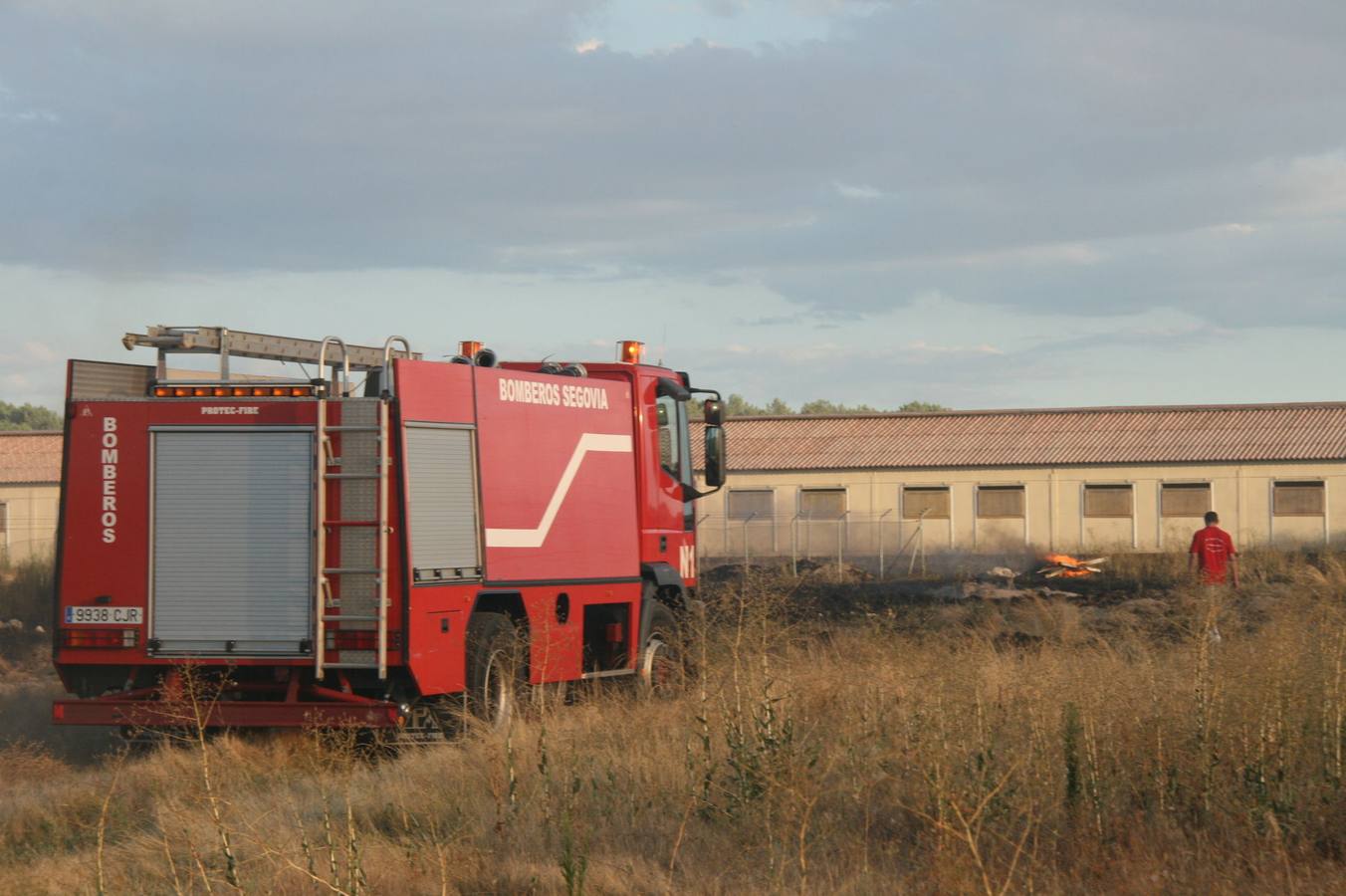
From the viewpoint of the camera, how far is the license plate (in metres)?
11.8

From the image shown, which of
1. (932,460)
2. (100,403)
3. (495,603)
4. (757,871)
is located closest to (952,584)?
(932,460)

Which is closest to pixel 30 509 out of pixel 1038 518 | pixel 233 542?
pixel 1038 518

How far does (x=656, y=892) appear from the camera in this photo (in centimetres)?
717

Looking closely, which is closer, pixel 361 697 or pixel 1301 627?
pixel 1301 627

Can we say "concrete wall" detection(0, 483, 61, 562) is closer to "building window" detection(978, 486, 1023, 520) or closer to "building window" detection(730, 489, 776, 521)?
"building window" detection(730, 489, 776, 521)

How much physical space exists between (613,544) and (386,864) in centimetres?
711

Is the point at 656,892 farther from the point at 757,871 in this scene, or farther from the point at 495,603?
the point at 495,603

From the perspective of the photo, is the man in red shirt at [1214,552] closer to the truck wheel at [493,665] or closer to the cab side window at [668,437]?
the cab side window at [668,437]

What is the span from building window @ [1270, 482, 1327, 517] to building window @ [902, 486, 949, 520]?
9642 millimetres

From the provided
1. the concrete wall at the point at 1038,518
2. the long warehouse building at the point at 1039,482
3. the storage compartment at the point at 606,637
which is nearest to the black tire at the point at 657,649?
the storage compartment at the point at 606,637

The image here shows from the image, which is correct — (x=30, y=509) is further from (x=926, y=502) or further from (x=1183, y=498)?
(x=1183, y=498)

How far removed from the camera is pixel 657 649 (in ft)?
50.5

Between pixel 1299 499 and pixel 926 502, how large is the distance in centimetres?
1096

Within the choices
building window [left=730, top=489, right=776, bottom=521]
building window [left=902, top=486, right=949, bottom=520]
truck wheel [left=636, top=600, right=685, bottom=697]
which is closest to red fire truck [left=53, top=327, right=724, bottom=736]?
truck wheel [left=636, top=600, right=685, bottom=697]
